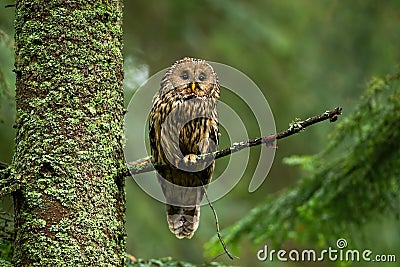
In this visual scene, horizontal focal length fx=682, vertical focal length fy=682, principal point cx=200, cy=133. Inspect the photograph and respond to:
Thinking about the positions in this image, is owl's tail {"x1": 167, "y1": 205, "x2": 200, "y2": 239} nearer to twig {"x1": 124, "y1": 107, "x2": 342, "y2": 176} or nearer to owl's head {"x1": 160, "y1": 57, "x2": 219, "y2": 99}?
owl's head {"x1": 160, "y1": 57, "x2": 219, "y2": 99}

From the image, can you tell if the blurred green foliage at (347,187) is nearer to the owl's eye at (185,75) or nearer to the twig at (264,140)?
the owl's eye at (185,75)

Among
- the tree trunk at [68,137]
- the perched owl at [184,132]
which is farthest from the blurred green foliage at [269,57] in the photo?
the tree trunk at [68,137]

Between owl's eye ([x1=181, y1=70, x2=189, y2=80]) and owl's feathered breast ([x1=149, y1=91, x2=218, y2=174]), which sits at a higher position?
owl's eye ([x1=181, y1=70, x2=189, y2=80])

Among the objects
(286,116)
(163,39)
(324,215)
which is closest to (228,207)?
(286,116)

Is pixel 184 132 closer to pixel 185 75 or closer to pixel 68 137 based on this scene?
pixel 185 75

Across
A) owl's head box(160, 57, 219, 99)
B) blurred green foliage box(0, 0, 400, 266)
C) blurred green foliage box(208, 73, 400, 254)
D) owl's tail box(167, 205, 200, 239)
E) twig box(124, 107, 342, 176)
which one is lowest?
twig box(124, 107, 342, 176)

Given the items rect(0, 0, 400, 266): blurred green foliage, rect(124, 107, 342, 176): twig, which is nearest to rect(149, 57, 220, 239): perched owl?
rect(124, 107, 342, 176): twig

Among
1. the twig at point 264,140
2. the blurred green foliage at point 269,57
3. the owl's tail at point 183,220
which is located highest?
the blurred green foliage at point 269,57
